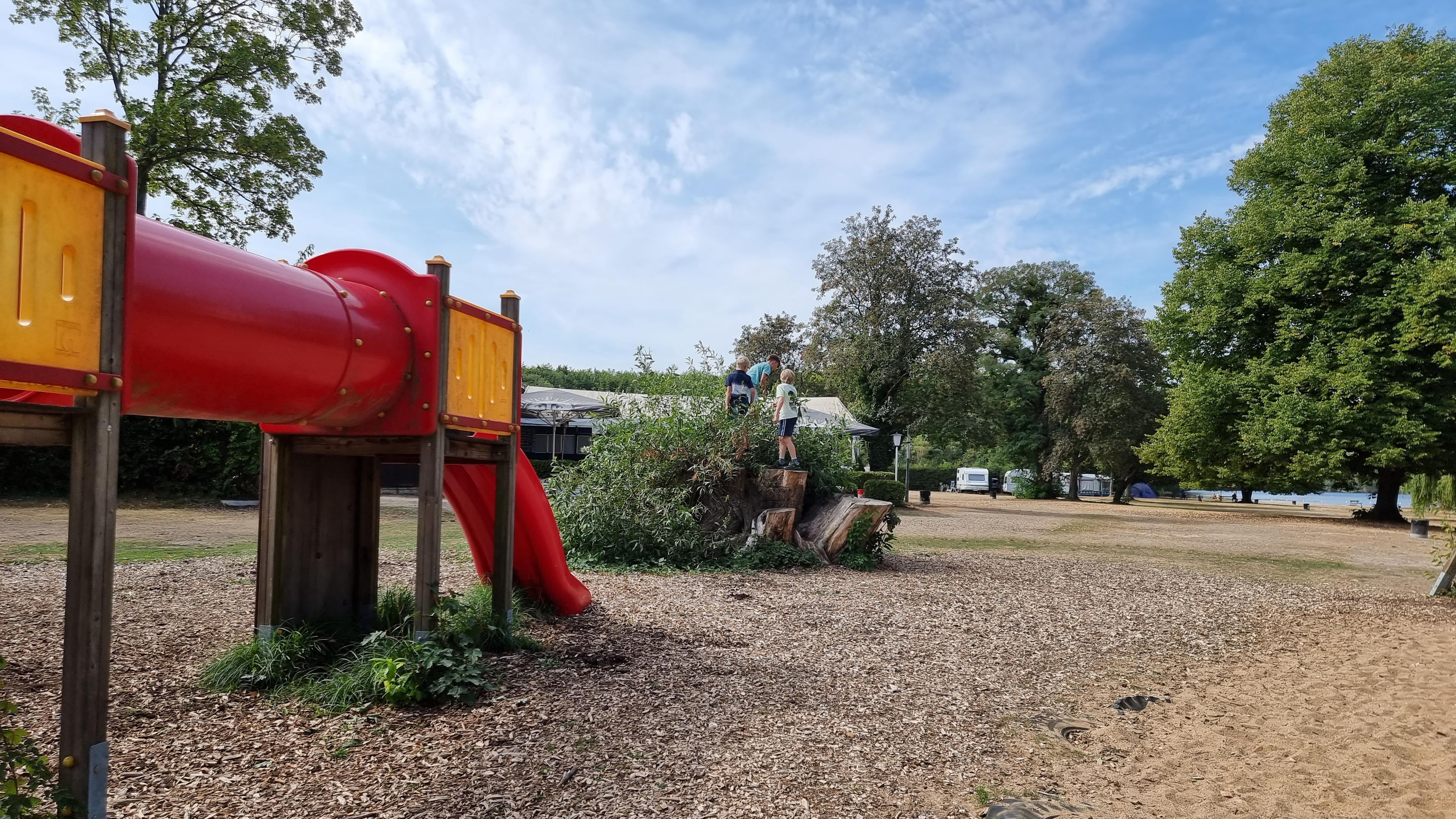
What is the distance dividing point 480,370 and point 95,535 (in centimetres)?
237

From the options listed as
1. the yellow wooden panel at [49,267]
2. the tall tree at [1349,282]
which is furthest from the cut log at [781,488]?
the tall tree at [1349,282]

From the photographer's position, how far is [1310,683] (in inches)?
210

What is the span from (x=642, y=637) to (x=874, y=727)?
2.04 m

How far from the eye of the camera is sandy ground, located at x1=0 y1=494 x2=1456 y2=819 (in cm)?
312

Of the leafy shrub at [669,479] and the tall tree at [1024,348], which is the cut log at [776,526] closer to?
the leafy shrub at [669,479]

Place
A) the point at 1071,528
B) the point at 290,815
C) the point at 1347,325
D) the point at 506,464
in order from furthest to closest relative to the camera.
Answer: the point at 1347,325
the point at 1071,528
the point at 506,464
the point at 290,815

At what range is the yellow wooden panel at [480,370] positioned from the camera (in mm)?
4305

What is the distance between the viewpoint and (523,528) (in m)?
5.78

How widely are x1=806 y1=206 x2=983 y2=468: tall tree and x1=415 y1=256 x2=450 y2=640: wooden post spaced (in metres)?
27.5

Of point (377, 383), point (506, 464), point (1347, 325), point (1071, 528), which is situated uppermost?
point (1347, 325)

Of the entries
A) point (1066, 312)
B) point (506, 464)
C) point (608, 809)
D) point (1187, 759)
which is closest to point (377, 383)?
point (506, 464)

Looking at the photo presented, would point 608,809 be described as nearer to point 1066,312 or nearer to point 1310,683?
point 1310,683

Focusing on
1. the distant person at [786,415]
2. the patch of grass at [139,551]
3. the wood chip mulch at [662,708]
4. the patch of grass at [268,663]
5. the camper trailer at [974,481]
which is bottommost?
the camper trailer at [974,481]

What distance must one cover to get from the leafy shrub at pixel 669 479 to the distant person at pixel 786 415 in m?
0.13
